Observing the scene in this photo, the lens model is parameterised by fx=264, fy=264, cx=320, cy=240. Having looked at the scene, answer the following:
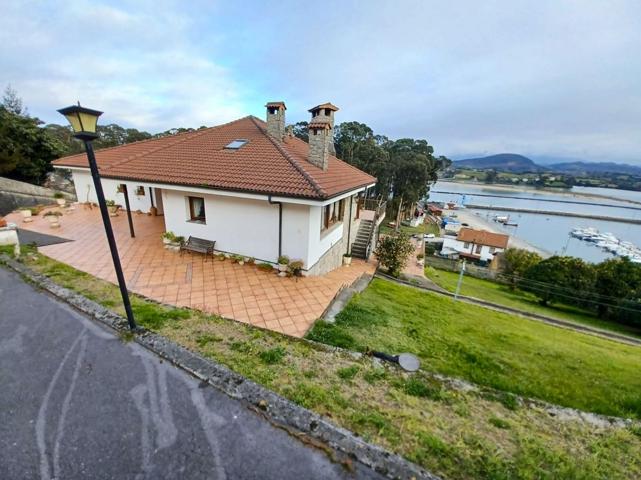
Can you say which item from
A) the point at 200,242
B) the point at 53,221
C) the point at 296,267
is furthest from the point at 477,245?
the point at 53,221

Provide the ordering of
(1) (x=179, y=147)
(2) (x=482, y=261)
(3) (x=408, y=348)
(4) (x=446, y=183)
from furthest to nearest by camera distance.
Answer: (4) (x=446, y=183) < (2) (x=482, y=261) < (1) (x=179, y=147) < (3) (x=408, y=348)

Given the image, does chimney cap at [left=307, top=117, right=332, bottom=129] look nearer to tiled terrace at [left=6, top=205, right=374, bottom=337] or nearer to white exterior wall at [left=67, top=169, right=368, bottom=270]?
white exterior wall at [left=67, top=169, right=368, bottom=270]

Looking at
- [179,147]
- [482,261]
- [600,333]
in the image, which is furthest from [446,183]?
[179,147]

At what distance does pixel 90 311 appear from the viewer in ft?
15.4

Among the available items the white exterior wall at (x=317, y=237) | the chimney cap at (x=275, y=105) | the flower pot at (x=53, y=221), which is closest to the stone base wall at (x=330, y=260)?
the white exterior wall at (x=317, y=237)

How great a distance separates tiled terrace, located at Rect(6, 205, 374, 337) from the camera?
18.4 feet

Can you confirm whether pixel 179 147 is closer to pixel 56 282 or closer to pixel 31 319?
pixel 56 282

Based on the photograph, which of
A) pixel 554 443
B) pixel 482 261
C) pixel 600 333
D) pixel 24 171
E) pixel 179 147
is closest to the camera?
pixel 554 443

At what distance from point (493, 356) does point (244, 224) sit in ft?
22.7

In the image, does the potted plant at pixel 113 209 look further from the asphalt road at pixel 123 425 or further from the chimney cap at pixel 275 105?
the asphalt road at pixel 123 425

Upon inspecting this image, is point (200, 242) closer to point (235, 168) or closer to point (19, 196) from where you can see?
point (235, 168)

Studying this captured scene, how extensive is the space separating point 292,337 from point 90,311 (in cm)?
362

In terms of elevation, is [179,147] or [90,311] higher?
[179,147]

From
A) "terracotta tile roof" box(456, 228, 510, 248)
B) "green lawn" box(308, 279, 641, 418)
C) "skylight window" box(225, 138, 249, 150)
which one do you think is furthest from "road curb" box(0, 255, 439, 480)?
"terracotta tile roof" box(456, 228, 510, 248)
